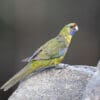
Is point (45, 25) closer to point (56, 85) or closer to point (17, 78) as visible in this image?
point (17, 78)

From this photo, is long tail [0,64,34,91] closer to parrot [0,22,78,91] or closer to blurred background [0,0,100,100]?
parrot [0,22,78,91]

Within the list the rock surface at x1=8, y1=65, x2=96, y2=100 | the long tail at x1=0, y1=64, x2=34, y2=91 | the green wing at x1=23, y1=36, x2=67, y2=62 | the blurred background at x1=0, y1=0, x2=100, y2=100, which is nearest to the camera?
the rock surface at x1=8, y1=65, x2=96, y2=100

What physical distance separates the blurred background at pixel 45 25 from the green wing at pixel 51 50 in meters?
1.26

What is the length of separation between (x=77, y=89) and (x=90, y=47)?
1.91 m

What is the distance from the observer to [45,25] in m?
4.82

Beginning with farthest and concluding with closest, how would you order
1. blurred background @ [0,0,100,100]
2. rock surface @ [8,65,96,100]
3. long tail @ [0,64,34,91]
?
blurred background @ [0,0,100,100] → long tail @ [0,64,34,91] → rock surface @ [8,65,96,100]

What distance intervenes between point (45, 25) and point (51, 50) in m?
1.41

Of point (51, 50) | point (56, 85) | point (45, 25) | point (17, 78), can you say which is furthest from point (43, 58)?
point (45, 25)

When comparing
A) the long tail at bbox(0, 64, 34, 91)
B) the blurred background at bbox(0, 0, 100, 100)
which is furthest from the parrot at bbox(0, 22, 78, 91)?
the blurred background at bbox(0, 0, 100, 100)

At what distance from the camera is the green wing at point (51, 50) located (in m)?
3.38

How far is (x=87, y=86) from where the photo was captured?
9.35 ft

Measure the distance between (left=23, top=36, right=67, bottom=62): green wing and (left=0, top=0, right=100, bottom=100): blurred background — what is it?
1255mm

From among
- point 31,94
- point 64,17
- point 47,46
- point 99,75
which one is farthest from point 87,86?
point 64,17

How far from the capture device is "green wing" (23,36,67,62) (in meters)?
3.38
